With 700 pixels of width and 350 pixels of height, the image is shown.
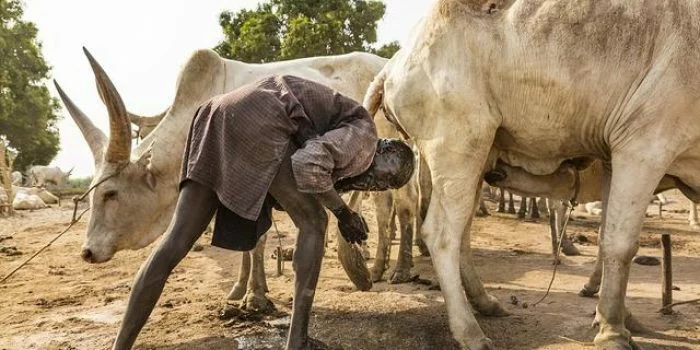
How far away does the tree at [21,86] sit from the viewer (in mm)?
27891

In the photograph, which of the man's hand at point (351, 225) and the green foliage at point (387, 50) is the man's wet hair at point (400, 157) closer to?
the man's hand at point (351, 225)

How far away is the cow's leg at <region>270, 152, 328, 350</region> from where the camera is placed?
3066mm

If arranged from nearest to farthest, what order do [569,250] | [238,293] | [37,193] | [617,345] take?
1. [617,345]
2. [238,293]
3. [569,250]
4. [37,193]

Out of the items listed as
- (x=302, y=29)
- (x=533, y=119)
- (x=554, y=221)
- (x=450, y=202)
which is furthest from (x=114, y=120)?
(x=302, y=29)

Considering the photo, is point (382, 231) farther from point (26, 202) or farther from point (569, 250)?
point (26, 202)

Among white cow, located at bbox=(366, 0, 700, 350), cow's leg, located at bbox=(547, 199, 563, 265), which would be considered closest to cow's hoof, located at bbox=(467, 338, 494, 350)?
white cow, located at bbox=(366, 0, 700, 350)

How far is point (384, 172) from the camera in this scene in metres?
3.39

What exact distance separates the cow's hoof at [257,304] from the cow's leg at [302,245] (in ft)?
5.56

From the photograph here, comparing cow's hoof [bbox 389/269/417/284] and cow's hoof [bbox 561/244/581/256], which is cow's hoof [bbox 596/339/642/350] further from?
cow's hoof [bbox 561/244/581/256]

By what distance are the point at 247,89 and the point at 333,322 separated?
1.97m

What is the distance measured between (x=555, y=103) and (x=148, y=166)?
3224 millimetres

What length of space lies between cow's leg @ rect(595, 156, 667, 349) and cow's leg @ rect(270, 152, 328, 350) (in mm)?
1773

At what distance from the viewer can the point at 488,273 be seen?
6.76m

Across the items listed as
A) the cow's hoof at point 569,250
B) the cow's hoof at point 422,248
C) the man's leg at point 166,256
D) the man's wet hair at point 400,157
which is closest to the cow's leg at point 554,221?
the cow's hoof at point 569,250
